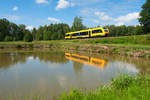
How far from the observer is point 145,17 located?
29.8 metres

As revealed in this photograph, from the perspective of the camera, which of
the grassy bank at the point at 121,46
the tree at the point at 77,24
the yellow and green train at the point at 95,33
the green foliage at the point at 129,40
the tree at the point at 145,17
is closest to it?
the grassy bank at the point at 121,46

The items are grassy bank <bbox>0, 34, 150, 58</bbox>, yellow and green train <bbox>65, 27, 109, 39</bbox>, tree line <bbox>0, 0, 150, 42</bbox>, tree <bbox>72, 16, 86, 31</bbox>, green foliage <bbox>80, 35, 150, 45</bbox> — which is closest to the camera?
grassy bank <bbox>0, 34, 150, 58</bbox>

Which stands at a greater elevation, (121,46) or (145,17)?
(145,17)

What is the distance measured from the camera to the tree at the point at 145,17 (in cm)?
2998

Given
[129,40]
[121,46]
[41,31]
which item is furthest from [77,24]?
[121,46]

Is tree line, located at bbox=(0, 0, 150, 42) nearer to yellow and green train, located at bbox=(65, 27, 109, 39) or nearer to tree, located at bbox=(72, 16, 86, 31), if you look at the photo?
tree, located at bbox=(72, 16, 86, 31)

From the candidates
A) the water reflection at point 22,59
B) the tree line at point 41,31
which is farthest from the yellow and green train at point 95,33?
the tree line at point 41,31

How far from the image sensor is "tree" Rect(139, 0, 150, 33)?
30.0 m

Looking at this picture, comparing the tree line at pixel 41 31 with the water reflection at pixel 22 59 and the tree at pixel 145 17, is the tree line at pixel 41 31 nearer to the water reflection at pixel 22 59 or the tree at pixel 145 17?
the tree at pixel 145 17

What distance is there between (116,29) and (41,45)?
204ft

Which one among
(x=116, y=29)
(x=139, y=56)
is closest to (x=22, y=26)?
(x=116, y=29)

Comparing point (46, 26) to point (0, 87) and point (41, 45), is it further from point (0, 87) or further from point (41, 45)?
point (0, 87)

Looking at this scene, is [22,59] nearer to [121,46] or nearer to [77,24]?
[121,46]

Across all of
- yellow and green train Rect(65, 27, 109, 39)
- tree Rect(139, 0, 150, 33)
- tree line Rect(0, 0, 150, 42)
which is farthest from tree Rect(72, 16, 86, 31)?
tree Rect(139, 0, 150, 33)
